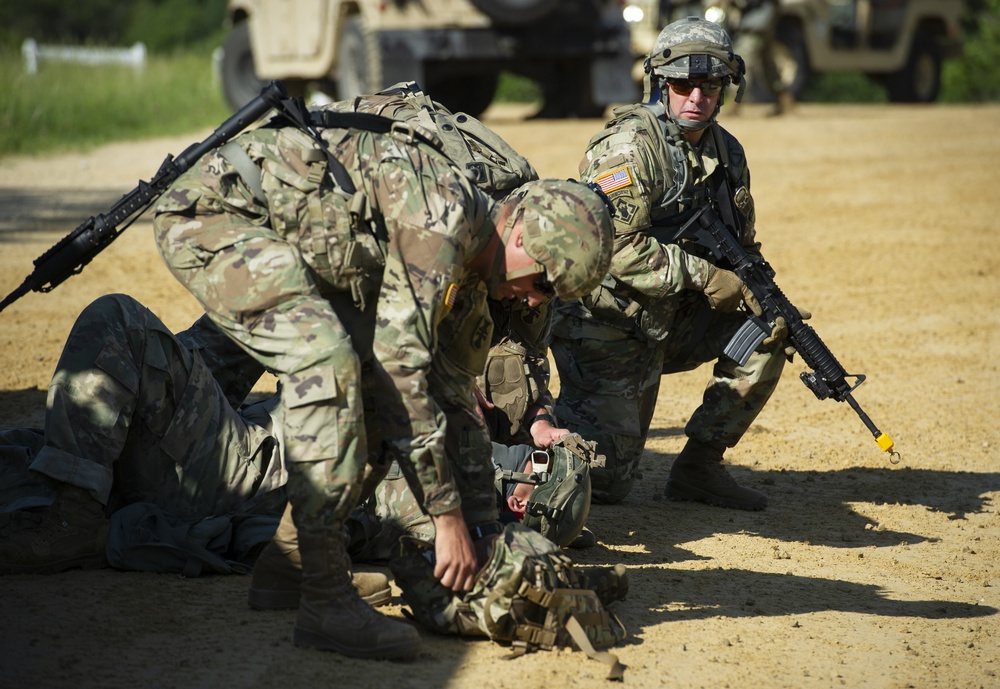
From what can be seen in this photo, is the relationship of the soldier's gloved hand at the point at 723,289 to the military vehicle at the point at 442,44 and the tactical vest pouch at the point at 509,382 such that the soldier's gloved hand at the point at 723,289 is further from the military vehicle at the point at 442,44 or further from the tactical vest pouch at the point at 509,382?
the military vehicle at the point at 442,44

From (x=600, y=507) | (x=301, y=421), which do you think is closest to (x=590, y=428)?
(x=600, y=507)

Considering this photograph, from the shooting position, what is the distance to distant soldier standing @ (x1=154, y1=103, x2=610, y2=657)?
3.31 metres

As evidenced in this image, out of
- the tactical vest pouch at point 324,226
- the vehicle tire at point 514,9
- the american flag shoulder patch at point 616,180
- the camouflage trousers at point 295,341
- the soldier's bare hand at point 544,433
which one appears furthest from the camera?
the vehicle tire at point 514,9

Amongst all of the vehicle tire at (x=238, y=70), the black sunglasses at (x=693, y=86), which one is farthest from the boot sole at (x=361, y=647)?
the vehicle tire at (x=238, y=70)

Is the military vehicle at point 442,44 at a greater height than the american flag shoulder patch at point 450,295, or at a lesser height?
greater

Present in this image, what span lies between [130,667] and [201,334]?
5.16ft

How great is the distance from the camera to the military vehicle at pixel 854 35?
18391 millimetres

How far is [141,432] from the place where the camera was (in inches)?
162

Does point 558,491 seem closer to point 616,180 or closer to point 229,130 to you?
point 616,180

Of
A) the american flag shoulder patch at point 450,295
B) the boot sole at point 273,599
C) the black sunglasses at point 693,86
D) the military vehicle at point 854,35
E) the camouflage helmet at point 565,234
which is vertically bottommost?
the boot sole at point 273,599

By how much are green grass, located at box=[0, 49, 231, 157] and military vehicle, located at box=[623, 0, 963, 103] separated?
7.07 m

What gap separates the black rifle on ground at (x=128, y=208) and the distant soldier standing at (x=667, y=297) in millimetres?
1580

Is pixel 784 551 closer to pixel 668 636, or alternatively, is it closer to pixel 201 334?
pixel 668 636

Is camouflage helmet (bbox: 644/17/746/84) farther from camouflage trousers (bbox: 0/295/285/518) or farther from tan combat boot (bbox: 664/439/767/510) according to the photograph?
camouflage trousers (bbox: 0/295/285/518)
